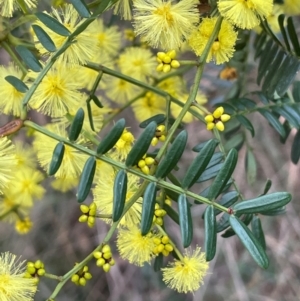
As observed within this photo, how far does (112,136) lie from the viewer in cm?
60

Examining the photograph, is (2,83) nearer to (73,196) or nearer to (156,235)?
(156,235)

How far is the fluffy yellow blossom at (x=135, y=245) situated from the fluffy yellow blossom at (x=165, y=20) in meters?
0.25

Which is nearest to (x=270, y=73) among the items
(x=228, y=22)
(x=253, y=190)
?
(x=228, y=22)

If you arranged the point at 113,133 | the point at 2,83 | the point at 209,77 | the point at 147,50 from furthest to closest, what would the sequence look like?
the point at 209,77 < the point at 147,50 < the point at 2,83 < the point at 113,133

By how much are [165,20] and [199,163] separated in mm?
191

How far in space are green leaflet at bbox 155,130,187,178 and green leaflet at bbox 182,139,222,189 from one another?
3 centimetres

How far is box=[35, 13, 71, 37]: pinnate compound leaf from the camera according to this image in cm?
62

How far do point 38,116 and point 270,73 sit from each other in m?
1.22

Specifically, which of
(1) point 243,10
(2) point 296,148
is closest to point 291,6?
(2) point 296,148

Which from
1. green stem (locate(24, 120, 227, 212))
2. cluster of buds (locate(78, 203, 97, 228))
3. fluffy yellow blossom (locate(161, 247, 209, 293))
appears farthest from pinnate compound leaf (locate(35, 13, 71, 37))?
fluffy yellow blossom (locate(161, 247, 209, 293))

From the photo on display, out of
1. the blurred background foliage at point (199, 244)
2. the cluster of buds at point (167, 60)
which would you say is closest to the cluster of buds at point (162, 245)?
the cluster of buds at point (167, 60)

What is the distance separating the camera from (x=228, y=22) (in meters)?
0.66

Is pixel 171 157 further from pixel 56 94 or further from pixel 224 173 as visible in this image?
pixel 56 94

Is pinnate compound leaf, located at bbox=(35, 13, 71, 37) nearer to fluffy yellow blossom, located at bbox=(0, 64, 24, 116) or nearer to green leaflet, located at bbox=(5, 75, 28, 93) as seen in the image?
green leaflet, located at bbox=(5, 75, 28, 93)
